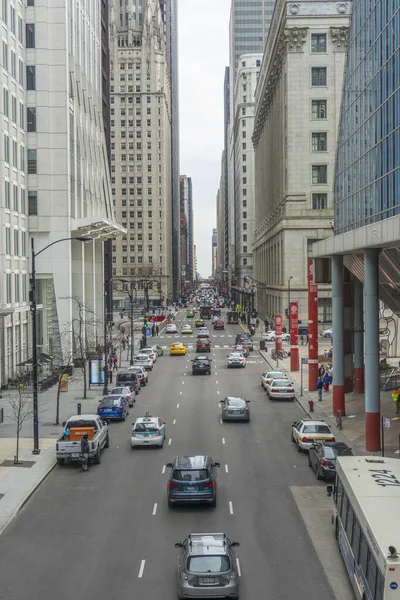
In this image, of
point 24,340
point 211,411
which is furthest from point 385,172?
point 24,340

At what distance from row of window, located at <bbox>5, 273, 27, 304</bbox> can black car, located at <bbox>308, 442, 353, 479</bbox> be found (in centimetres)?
2773

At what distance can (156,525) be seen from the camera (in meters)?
18.7

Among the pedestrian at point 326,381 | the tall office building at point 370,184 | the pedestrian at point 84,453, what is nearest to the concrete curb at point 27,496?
the pedestrian at point 84,453

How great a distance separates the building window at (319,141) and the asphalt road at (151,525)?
60474 mm

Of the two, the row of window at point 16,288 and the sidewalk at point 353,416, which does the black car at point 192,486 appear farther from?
the row of window at point 16,288

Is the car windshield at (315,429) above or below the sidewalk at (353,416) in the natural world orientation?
above

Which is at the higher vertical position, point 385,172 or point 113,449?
point 385,172

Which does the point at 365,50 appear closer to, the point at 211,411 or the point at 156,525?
the point at 211,411

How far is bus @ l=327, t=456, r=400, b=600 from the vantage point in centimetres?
1048

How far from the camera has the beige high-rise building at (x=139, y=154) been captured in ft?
568

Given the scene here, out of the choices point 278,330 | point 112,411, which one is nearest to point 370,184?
point 112,411

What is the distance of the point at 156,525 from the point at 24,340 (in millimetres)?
34098

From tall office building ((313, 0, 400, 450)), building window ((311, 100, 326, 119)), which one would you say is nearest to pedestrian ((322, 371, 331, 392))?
tall office building ((313, 0, 400, 450))

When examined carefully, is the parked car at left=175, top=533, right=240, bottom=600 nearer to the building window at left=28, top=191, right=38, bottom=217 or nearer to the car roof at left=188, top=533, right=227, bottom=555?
the car roof at left=188, top=533, right=227, bottom=555
